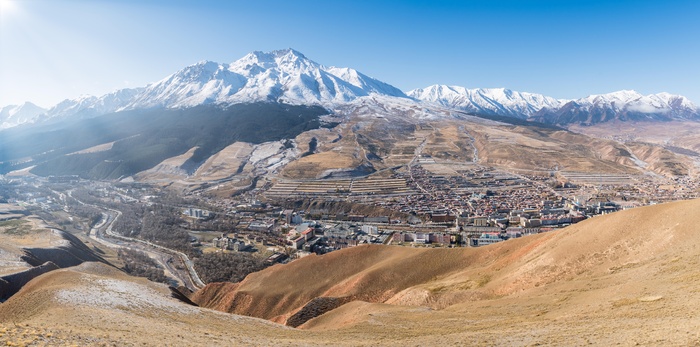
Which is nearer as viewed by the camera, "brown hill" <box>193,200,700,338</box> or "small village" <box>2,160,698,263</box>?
"brown hill" <box>193,200,700,338</box>

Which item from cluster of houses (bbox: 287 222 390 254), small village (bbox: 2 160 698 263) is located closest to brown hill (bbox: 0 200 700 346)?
cluster of houses (bbox: 287 222 390 254)

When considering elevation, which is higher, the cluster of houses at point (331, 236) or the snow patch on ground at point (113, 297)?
the snow patch on ground at point (113, 297)

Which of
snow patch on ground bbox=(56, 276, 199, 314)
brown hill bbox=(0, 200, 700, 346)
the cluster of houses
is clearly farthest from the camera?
the cluster of houses

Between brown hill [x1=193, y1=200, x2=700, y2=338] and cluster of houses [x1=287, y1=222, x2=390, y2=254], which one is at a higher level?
brown hill [x1=193, y1=200, x2=700, y2=338]

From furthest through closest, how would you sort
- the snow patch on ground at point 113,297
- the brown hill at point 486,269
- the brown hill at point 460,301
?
1. the brown hill at point 486,269
2. the snow patch on ground at point 113,297
3. the brown hill at point 460,301

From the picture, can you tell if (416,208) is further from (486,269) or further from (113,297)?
(113,297)

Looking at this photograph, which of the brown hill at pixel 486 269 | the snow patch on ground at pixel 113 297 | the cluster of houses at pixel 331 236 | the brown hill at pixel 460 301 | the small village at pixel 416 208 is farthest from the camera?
the small village at pixel 416 208

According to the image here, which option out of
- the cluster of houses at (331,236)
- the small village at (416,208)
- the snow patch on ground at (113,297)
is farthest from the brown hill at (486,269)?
the cluster of houses at (331,236)

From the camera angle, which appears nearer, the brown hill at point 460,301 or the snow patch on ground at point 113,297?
the brown hill at point 460,301

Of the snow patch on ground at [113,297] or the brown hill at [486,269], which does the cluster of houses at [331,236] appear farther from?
the snow patch on ground at [113,297]

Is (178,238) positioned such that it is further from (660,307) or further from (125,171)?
(125,171)

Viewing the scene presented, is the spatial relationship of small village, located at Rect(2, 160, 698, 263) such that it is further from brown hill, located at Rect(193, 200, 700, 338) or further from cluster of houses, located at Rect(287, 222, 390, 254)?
brown hill, located at Rect(193, 200, 700, 338)
